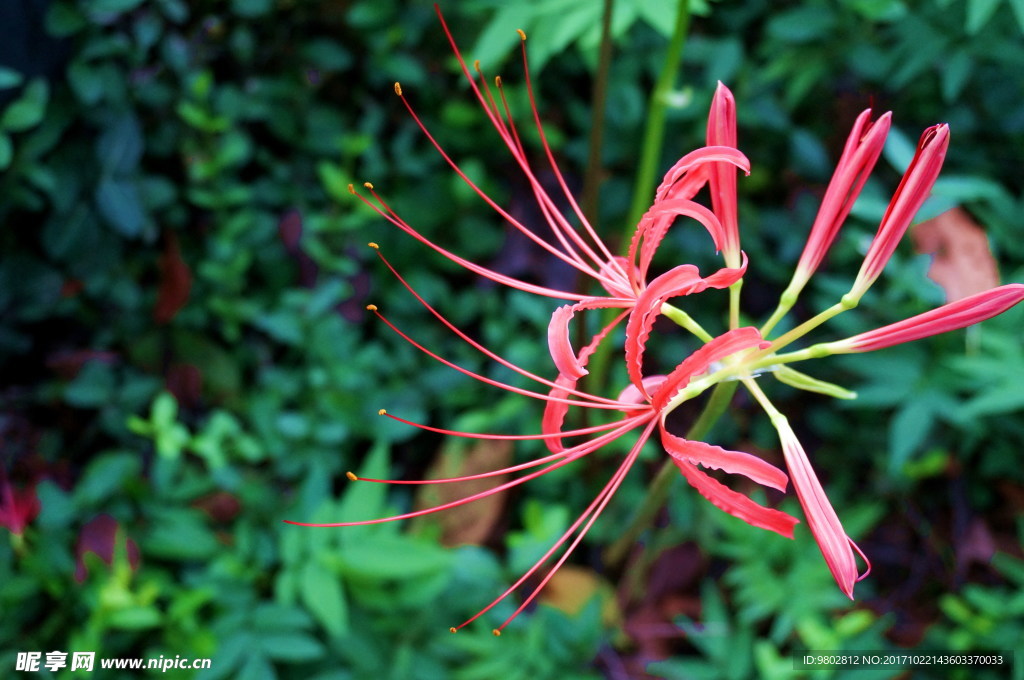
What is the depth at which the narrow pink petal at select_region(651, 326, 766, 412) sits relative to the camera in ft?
2.18

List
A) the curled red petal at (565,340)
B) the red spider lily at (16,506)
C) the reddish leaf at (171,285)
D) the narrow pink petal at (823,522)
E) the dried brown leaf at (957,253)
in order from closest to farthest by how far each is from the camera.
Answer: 1. the narrow pink petal at (823,522)
2. the curled red petal at (565,340)
3. the red spider lily at (16,506)
4. the dried brown leaf at (957,253)
5. the reddish leaf at (171,285)

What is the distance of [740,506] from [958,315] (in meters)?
0.26

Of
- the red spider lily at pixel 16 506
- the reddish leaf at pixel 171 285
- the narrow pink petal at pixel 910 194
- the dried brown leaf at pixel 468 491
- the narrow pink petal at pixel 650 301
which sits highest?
the narrow pink petal at pixel 910 194

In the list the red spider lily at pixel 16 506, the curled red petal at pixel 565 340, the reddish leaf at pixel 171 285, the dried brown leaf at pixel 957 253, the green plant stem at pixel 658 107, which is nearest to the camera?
the curled red petal at pixel 565 340

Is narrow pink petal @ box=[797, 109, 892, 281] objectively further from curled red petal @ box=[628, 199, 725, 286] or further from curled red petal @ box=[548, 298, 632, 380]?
curled red petal @ box=[548, 298, 632, 380]

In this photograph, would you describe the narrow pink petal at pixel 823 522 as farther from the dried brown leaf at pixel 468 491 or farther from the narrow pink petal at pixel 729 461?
the dried brown leaf at pixel 468 491

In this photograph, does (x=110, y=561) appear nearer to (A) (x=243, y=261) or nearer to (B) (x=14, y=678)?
(B) (x=14, y=678)

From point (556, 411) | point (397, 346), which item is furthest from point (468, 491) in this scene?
point (556, 411)

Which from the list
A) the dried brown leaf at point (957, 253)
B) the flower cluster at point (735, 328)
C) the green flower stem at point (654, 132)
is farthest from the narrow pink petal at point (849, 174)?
the dried brown leaf at point (957, 253)

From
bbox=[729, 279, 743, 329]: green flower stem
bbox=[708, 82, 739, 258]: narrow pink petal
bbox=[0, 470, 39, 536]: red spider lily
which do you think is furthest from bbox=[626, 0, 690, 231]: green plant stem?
bbox=[0, 470, 39, 536]: red spider lily

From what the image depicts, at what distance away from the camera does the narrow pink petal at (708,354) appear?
26.2 inches

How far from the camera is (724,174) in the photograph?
0.77m

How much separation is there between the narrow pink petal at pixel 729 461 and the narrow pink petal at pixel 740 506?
12 millimetres

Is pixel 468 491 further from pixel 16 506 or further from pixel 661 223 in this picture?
pixel 661 223
